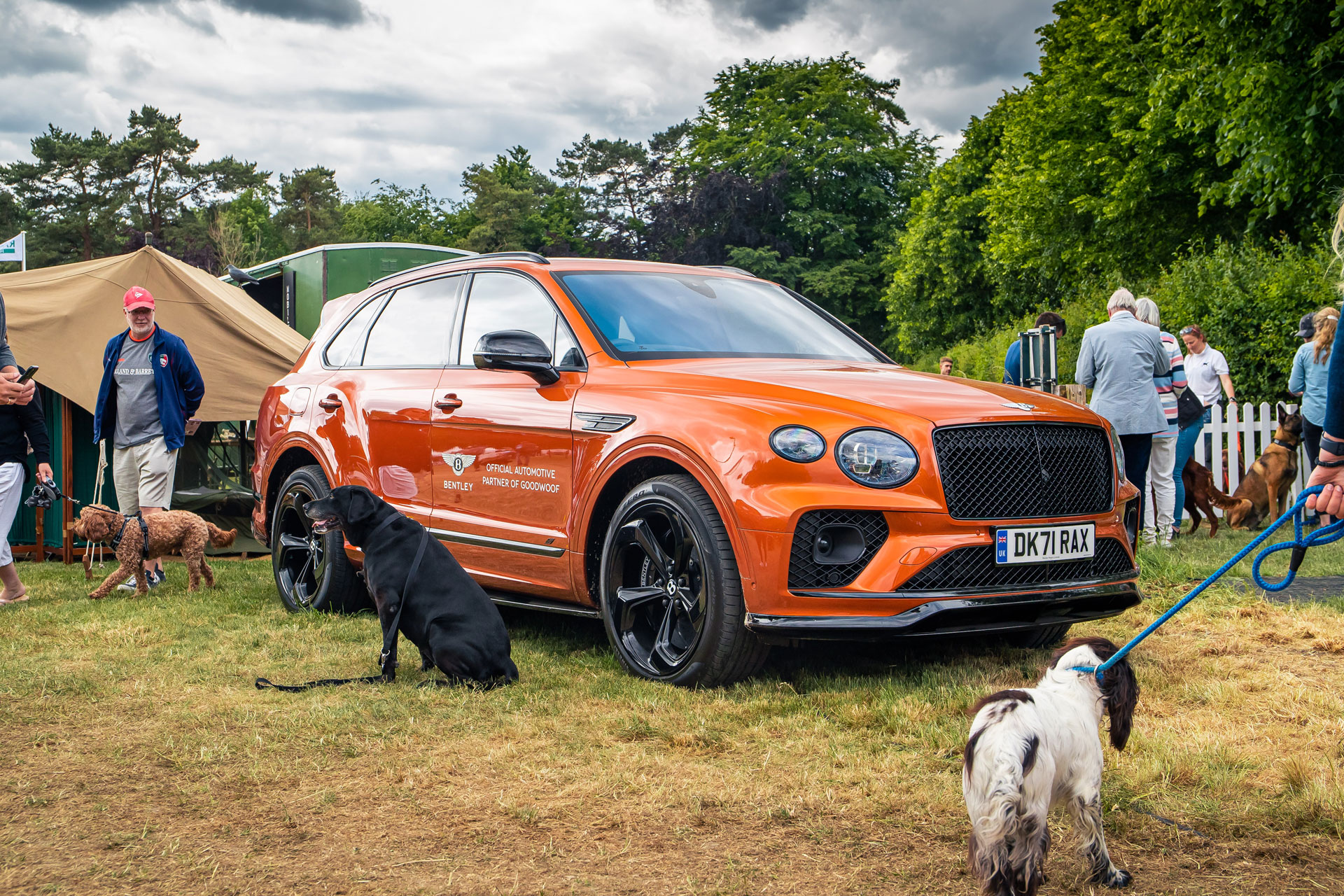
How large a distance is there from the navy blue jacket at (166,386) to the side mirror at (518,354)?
416 cm

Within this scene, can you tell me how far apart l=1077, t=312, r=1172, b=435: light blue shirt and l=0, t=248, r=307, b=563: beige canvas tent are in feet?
24.2

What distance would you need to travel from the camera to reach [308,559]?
7.14m

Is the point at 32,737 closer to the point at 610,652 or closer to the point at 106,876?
the point at 106,876

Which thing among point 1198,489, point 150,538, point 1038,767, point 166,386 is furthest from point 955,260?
point 1038,767

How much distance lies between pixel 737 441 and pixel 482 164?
70500 mm

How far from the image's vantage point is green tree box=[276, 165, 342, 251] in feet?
248

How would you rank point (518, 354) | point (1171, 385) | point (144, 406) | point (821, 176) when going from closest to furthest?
point (518, 354) → point (144, 406) → point (1171, 385) → point (821, 176)

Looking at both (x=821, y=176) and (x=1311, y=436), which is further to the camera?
(x=821, y=176)

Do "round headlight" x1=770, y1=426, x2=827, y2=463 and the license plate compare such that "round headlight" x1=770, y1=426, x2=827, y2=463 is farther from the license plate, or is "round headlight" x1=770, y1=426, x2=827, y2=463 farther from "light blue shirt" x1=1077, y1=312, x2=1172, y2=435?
"light blue shirt" x1=1077, y1=312, x2=1172, y2=435

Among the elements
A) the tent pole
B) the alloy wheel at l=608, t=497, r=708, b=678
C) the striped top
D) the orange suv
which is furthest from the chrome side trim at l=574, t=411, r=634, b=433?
the tent pole

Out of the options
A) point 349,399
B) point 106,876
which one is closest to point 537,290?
point 349,399

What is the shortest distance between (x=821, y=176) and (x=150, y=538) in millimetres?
43859

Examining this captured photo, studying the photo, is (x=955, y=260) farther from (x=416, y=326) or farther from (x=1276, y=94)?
(x=416, y=326)

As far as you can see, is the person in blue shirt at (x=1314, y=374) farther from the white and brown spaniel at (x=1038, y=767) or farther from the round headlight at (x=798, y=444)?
the white and brown spaniel at (x=1038, y=767)
